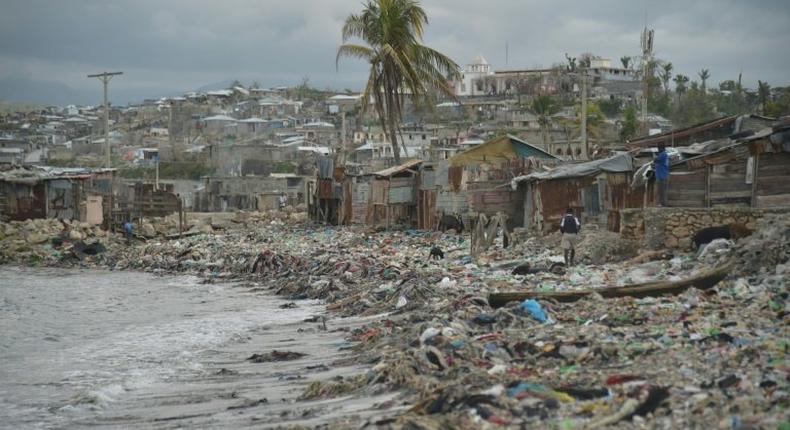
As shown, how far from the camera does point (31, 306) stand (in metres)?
21.6

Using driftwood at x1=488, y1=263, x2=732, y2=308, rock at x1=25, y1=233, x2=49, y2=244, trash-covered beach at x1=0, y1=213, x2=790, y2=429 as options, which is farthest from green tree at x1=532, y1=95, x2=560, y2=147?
driftwood at x1=488, y1=263, x2=732, y2=308

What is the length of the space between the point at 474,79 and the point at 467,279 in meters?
86.5

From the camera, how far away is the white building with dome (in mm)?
100438

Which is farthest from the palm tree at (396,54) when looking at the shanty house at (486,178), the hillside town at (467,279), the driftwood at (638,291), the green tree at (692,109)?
the green tree at (692,109)

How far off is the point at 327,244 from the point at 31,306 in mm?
9111

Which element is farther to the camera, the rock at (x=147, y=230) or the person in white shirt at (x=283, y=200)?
the person in white shirt at (x=283, y=200)

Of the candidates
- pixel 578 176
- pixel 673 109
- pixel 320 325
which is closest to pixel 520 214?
pixel 578 176

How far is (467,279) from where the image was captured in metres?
16.4

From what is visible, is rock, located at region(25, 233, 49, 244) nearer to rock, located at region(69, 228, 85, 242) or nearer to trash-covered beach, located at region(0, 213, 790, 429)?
rock, located at region(69, 228, 85, 242)

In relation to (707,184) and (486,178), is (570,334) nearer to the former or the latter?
(707,184)

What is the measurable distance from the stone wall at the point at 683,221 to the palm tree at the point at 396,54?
17.0 m

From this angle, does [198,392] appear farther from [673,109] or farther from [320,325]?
[673,109]

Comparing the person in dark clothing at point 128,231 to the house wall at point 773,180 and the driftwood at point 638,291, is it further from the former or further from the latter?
the driftwood at point 638,291

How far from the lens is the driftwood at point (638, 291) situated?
11.9 meters
